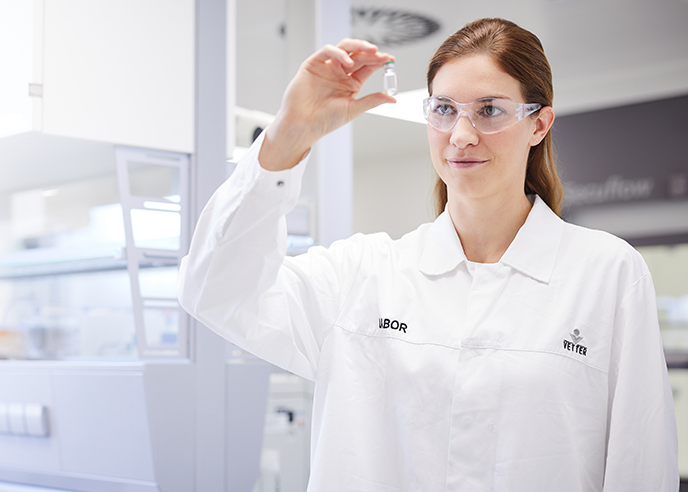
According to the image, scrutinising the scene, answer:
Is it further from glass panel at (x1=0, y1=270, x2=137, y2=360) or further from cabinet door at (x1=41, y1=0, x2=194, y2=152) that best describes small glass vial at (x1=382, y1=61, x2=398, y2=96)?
glass panel at (x1=0, y1=270, x2=137, y2=360)

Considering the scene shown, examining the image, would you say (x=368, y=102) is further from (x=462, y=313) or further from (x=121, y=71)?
(x=121, y=71)

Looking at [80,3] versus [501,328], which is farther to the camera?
[80,3]

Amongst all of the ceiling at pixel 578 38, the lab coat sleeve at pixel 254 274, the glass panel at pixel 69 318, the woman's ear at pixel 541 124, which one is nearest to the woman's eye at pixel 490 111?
the woman's ear at pixel 541 124

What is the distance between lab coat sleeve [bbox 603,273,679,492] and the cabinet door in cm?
148

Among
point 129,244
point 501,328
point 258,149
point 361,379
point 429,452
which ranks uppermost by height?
point 258,149

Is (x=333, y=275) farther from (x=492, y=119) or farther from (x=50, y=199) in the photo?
(x=50, y=199)

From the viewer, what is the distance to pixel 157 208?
2.25 m

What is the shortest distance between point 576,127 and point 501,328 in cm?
474

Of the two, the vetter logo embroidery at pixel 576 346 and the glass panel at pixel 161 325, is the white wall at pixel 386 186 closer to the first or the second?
the glass panel at pixel 161 325

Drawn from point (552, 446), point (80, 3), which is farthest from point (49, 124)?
point (552, 446)

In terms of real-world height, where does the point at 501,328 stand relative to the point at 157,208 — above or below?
below

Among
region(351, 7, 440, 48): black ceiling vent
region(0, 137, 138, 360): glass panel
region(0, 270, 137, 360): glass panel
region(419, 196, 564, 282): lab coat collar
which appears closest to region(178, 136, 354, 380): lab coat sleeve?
region(419, 196, 564, 282): lab coat collar

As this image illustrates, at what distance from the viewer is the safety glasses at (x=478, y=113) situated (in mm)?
1400

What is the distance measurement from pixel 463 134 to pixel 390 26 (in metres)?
3.44
